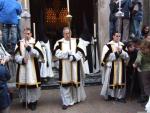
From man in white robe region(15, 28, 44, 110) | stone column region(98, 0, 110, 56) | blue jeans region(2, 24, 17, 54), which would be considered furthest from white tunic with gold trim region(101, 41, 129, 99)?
blue jeans region(2, 24, 17, 54)

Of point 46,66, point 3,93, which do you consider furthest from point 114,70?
point 3,93

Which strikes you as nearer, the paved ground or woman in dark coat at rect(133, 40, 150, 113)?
woman in dark coat at rect(133, 40, 150, 113)

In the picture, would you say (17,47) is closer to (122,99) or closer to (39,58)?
(39,58)

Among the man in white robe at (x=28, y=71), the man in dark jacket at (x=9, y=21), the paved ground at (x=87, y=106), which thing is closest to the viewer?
the paved ground at (x=87, y=106)

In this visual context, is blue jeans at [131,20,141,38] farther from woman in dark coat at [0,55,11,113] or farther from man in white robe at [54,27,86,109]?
woman in dark coat at [0,55,11,113]

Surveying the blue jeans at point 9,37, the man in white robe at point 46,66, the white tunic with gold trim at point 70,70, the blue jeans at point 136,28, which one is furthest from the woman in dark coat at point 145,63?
the blue jeans at point 9,37

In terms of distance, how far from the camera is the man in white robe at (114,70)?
12.7 meters

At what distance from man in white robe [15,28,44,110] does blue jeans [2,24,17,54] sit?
2.52 feet

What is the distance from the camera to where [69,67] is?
12.6 m

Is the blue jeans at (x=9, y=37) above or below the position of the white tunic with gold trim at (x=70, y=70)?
above

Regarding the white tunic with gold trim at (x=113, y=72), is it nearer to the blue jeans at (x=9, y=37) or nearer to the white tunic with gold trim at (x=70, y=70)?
the white tunic with gold trim at (x=70, y=70)

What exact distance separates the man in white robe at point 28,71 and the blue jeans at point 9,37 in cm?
77

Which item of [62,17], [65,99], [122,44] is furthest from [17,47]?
[62,17]

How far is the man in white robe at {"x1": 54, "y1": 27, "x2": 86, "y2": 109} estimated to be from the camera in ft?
41.0
